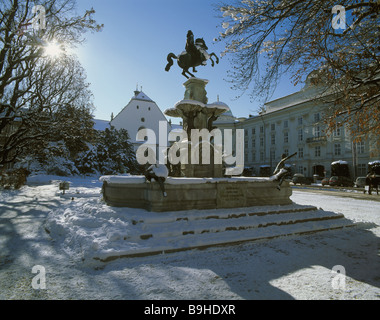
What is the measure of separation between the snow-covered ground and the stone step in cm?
17

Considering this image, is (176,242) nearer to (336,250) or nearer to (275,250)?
(275,250)

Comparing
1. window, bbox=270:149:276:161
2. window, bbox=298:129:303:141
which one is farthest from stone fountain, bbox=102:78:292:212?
window, bbox=270:149:276:161

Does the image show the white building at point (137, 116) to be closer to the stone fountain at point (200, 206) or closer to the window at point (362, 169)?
the window at point (362, 169)

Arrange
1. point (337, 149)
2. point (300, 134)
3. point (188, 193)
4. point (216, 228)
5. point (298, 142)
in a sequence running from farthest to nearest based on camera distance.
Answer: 1. point (298, 142)
2. point (300, 134)
3. point (337, 149)
4. point (188, 193)
5. point (216, 228)

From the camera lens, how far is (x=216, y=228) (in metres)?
5.42

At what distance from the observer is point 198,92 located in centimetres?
966

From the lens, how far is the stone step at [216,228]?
4594 mm

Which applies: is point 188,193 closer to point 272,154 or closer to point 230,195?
point 230,195

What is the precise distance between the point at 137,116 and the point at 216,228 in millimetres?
40204

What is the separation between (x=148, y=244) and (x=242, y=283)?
2.02 metres

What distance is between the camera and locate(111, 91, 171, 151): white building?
137ft

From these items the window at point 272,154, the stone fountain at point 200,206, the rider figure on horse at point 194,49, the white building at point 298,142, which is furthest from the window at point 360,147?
the rider figure on horse at point 194,49

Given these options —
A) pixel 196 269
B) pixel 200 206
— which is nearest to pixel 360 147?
pixel 200 206
